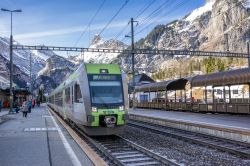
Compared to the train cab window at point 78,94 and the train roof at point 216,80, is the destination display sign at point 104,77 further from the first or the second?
the train roof at point 216,80

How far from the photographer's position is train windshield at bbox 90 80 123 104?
1670 centimetres

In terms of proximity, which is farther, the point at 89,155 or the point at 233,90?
the point at 233,90

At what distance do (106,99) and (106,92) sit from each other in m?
0.36

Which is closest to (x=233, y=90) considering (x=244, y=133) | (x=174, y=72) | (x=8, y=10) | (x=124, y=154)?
(x=244, y=133)

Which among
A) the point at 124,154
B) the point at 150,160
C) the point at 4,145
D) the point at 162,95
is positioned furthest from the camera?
the point at 162,95

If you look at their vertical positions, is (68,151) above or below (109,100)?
below

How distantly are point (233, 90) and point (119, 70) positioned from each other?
19093 mm

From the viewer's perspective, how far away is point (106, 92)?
55.8 ft

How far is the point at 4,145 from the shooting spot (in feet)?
48.7

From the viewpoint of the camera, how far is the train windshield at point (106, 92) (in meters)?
16.7

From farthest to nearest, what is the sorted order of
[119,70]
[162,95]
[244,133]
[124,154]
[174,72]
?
[174,72]
[162,95]
[119,70]
[244,133]
[124,154]

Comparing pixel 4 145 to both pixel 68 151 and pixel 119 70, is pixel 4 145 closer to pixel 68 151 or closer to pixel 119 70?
pixel 68 151

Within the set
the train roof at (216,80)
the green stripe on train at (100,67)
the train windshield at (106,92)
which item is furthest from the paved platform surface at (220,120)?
the green stripe on train at (100,67)

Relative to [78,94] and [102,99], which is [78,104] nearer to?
[78,94]
